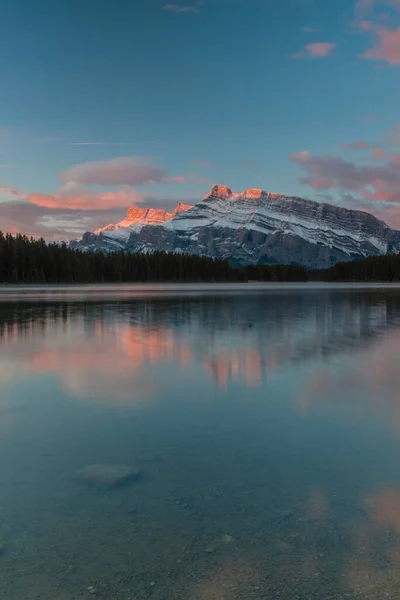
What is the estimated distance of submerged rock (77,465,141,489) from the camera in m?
9.24

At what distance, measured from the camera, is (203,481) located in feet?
30.4

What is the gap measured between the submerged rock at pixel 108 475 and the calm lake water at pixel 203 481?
0.18 meters

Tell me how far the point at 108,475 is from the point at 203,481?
179 centimetres

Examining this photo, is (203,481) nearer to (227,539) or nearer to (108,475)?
(108,475)

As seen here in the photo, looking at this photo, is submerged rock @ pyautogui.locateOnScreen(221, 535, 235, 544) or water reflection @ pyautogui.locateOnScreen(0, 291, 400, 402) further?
water reflection @ pyautogui.locateOnScreen(0, 291, 400, 402)

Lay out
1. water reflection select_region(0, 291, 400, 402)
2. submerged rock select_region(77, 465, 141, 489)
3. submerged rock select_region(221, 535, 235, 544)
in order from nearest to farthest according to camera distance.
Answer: submerged rock select_region(221, 535, 235, 544), submerged rock select_region(77, 465, 141, 489), water reflection select_region(0, 291, 400, 402)

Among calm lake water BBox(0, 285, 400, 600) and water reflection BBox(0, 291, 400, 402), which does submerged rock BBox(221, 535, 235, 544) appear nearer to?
calm lake water BBox(0, 285, 400, 600)

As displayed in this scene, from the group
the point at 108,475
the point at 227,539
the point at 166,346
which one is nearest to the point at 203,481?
the point at 108,475

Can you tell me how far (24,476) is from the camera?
962cm

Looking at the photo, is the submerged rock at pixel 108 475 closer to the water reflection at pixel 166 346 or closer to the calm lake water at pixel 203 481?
the calm lake water at pixel 203 481

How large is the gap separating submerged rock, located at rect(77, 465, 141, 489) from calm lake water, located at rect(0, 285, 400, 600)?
0.18 metres

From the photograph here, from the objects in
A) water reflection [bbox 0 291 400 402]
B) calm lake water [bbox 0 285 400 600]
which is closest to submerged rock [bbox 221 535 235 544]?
calm lake water [bbox 0 285 400 600]

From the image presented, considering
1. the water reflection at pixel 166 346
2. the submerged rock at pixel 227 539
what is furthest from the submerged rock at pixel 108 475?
the water reflection at pixel 166 346

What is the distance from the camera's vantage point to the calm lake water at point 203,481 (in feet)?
20.8
